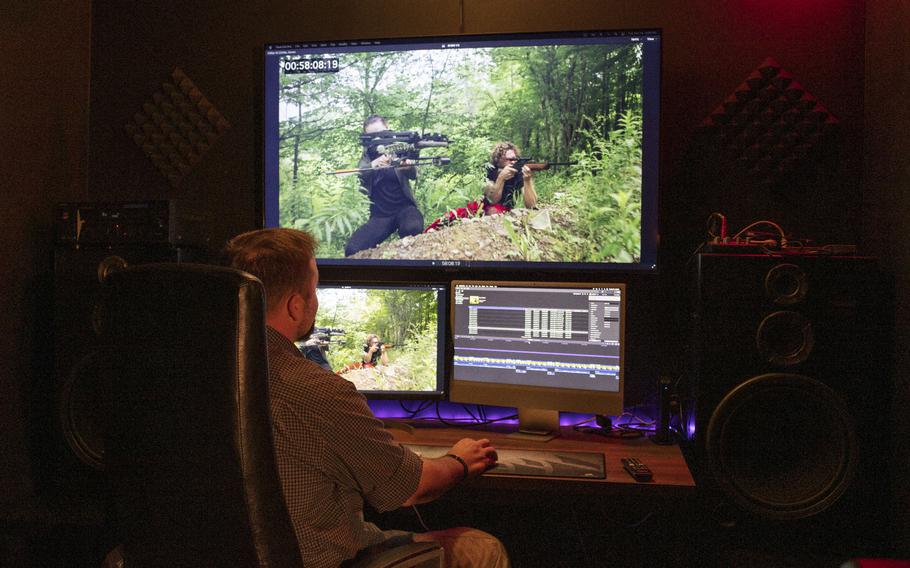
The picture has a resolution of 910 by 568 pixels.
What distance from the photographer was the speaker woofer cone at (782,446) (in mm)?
1846

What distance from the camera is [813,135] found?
2.43 m

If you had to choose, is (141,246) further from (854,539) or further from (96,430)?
(854,539)

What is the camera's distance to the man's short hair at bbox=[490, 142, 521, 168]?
253cm

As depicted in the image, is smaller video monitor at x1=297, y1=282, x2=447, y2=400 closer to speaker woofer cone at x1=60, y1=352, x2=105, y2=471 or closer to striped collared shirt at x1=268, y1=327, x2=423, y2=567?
speaker woofer cone at x1=60, y1=352, x2=105, y2=471

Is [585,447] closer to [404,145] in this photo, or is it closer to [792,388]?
[792,388]

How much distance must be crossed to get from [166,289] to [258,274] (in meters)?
0.46

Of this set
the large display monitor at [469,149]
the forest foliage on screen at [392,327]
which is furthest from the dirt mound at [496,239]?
the forest foliage on screen at [392,327]

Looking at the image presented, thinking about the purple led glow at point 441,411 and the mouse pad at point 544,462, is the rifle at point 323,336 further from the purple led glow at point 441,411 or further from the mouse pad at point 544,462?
the mouse pad at point 544,462

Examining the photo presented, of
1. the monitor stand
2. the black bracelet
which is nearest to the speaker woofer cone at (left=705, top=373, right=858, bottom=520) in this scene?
the monitor stand

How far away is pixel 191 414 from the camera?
3.20ft

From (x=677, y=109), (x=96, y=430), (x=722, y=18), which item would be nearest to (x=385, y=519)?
(x=96, y=430)

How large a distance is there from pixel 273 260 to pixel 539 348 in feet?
3.68

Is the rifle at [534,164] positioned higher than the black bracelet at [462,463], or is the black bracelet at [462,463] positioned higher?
the rifle at [534,164]

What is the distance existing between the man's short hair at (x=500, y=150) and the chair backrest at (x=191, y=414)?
5.46 ft
